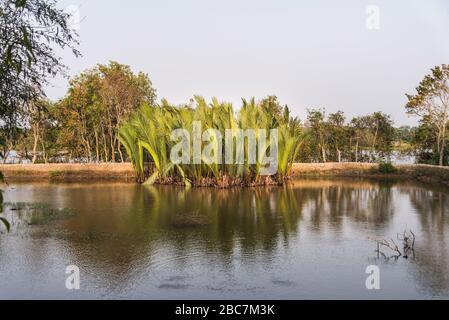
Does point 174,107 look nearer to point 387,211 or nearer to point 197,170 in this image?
point 197,170

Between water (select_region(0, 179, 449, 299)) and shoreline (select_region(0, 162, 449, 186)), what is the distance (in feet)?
20.7

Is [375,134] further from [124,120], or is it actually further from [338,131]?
[124,120]

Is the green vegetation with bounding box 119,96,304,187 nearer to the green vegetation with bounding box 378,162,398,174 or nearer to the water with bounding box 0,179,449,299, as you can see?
the water with bounding box 0,179,449,299

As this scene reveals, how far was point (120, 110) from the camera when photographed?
23844 millimetres

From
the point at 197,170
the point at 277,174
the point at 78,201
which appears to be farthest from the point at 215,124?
the point at 78,201

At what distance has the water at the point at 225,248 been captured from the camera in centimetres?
609

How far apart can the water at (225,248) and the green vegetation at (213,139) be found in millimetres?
→ 2464

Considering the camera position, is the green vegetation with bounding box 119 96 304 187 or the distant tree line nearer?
the green vegetation with bounding box 119 96 304 187

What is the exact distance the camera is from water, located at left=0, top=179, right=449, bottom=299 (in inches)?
240

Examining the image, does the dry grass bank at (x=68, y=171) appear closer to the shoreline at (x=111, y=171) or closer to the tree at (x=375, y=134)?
the shoreline at (x=111, y=171)

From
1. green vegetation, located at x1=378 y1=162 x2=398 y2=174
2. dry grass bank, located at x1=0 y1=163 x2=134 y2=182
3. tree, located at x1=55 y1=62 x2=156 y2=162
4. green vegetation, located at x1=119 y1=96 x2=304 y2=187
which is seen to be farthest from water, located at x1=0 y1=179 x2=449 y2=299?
tree, located at x1=55 y1=62 x2=156 y2=162

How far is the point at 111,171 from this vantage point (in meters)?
20.6

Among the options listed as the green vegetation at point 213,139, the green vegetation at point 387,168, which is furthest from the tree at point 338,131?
the green vegetation at point 213,139

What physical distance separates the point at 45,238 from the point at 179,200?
490 cm
